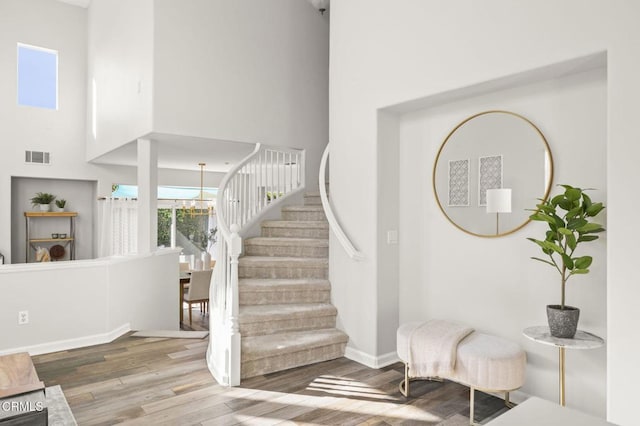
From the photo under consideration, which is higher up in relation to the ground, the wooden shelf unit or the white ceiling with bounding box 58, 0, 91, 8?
the white ceiling with bounding box 58, 0, 91, 8

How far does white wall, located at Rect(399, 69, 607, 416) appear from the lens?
2.69 m

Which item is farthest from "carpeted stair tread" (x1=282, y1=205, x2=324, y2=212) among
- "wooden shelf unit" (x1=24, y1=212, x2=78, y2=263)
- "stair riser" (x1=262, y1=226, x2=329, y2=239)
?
"wooden shelf unit" (x1=24, y1=212, x2=78, y2=263)

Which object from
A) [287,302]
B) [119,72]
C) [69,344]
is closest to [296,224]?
[287,302]

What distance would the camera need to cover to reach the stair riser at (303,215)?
17.6 ft

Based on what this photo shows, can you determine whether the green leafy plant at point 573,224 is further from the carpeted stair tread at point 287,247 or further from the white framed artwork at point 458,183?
the carpeted stair tread at point 287,247

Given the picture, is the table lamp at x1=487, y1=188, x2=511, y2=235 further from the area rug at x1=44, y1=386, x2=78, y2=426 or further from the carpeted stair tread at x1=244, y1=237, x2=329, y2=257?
the area rug at x1=44, y1=386, x2=78, y2=426

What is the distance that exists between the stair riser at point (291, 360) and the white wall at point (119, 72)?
2.91 meters

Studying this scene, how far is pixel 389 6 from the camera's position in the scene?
3637 millimetres

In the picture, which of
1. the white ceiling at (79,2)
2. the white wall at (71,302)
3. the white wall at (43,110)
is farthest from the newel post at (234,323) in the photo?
the white ceiling at (79,2)

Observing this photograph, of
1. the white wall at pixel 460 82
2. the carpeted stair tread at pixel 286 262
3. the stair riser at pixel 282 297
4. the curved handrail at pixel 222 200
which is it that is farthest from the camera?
the carpeted stair tread at pixel 286 262

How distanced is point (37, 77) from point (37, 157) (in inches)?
56.6

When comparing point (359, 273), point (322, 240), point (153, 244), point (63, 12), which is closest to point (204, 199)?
point (153, 244)

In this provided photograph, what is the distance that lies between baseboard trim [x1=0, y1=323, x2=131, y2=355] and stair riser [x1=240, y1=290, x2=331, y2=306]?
1.60 meters

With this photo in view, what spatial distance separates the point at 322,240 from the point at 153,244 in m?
2.34
